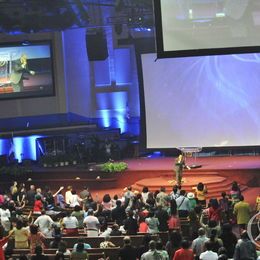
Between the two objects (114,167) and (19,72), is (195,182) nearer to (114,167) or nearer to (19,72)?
(114,167)

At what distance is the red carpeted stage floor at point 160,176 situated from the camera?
19.4 meters

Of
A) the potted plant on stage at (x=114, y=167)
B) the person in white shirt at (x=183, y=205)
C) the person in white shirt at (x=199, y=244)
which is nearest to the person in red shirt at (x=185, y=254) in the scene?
the person in white shirt at (x=199, y=244)

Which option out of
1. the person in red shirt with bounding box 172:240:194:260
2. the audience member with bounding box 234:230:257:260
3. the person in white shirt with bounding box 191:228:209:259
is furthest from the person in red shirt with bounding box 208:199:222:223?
the person in red shirt with bounding box 172:240:194:260

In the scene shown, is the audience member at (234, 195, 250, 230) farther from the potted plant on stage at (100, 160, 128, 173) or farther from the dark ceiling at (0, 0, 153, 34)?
the dark ceiling at (0, 0, 153, 34)

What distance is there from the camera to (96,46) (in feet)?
83.8

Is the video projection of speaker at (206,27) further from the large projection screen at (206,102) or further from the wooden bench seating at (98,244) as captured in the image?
the large projection screen at (206,102)

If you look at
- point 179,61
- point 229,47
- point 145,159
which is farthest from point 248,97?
point 145,159

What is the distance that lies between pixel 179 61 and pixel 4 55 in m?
8.75

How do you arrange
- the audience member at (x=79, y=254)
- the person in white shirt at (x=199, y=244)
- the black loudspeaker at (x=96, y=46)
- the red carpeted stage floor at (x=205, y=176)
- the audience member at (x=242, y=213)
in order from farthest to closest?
the black loudspeaker at (x=96, y=46) < the red carpeted stage floor at (x=205, y=176) < the audience member at (x=242, y=213) < the person in white shirt at (x=199, y=244) < the audience member at (x=79, y=254)

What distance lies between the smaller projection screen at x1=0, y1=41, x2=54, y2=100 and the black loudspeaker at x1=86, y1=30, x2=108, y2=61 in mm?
1620

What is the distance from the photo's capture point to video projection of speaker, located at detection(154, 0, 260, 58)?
1263cm

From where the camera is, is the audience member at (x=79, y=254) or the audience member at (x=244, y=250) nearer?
the audience member at (x=244, y=250)

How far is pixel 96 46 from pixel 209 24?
43.1 feet

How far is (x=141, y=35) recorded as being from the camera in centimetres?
2711
